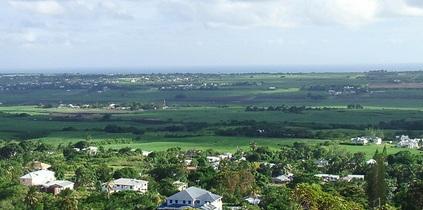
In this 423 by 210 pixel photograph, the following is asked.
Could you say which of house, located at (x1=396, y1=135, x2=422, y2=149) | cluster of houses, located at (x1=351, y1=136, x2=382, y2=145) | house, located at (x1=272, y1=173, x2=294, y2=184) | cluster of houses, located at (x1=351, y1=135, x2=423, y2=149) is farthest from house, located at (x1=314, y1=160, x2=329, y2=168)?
cluster of houses, located at (x1=351, y1=136, x2=382, y2=145)

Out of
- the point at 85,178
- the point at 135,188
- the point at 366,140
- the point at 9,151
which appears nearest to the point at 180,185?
the point at 135,188

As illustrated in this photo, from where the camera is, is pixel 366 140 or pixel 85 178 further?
pixel 366 140

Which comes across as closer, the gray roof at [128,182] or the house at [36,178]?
the gray roof at [128,182]

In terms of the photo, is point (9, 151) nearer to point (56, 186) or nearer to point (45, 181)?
point (45, 181)

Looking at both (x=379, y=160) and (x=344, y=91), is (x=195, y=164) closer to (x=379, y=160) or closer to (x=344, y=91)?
(x=379, y=160)

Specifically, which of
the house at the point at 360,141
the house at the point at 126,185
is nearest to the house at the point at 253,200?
the house at the point at 126,185

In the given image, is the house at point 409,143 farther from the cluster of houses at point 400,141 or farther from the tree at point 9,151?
the tree at point 9,151
